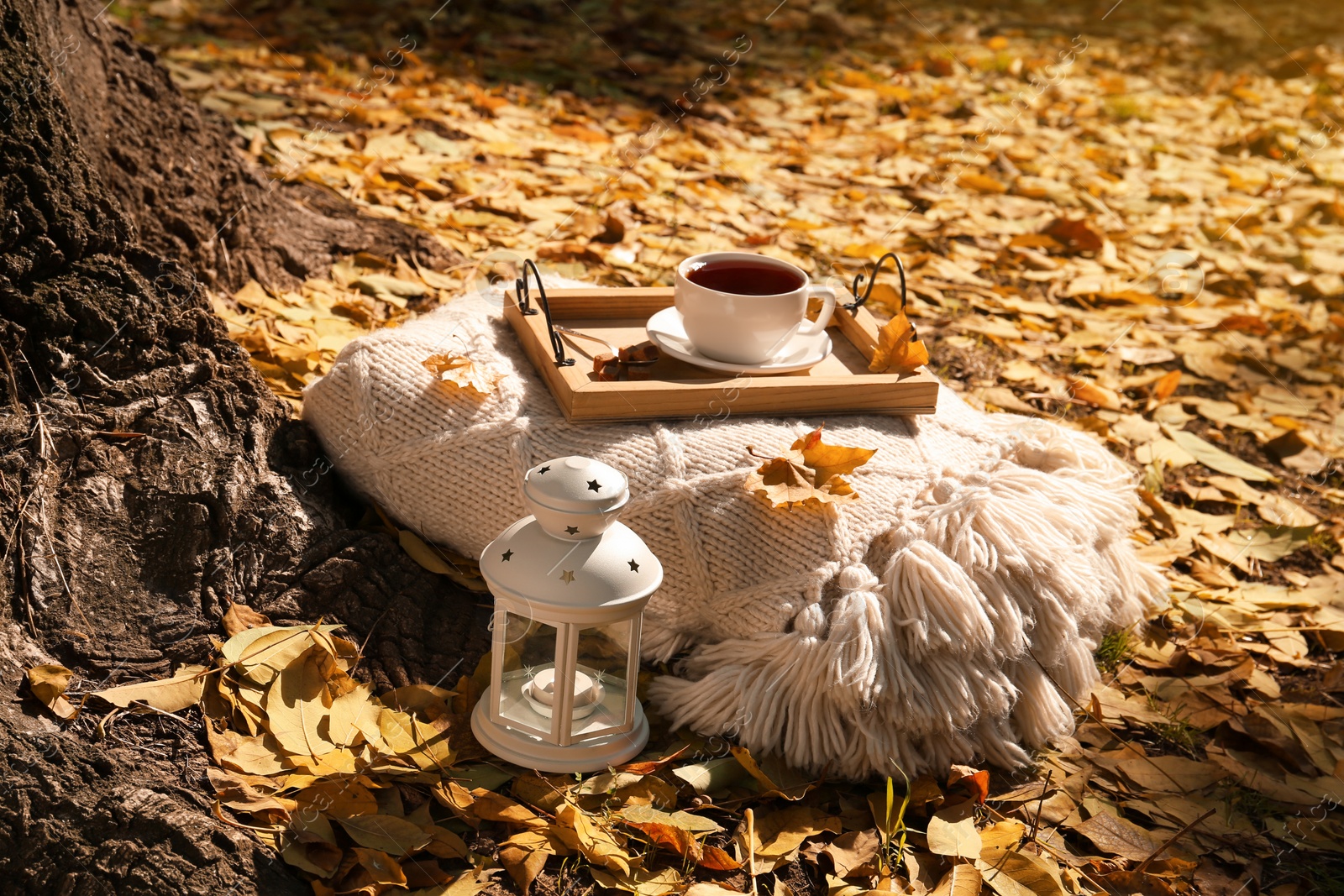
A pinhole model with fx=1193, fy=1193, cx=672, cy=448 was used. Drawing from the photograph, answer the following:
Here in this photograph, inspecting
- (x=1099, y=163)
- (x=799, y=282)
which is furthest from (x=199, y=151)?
(x=1099, y=163)

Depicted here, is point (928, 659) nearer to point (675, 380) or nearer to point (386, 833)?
point (675, 380)

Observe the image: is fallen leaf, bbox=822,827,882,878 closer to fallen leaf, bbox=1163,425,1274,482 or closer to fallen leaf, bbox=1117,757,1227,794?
fallen leaf, bbox=1117,757,1227,794

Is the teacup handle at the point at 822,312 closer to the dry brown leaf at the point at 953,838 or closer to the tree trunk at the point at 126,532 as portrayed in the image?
the tree trunk at the point at 126,532

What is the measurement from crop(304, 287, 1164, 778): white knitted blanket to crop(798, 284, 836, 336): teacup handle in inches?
8.8

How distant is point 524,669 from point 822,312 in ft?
2.68

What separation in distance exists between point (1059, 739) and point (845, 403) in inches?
23.8

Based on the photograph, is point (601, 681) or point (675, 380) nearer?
point (601, 681)

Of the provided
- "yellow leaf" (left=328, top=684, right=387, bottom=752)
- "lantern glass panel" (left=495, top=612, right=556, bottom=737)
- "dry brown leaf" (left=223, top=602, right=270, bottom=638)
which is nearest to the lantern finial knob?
"lantern glass panel" (left=495, top=612, right=556, bottom=737)

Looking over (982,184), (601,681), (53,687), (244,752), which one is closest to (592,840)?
(601,681)

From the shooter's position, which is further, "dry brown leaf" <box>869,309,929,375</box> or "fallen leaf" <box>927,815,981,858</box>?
"dry brown leaf" <box>869,309,929,375</box>

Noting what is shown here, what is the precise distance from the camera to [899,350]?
6.42 ft

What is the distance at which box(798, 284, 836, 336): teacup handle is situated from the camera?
2.04 meters

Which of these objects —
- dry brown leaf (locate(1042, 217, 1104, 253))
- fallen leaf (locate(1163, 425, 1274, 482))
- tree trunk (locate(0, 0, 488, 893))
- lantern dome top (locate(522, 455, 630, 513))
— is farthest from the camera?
dry brown leaf (locate(1042, 217, 1104, 253))

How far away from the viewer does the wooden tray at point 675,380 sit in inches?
71.5
